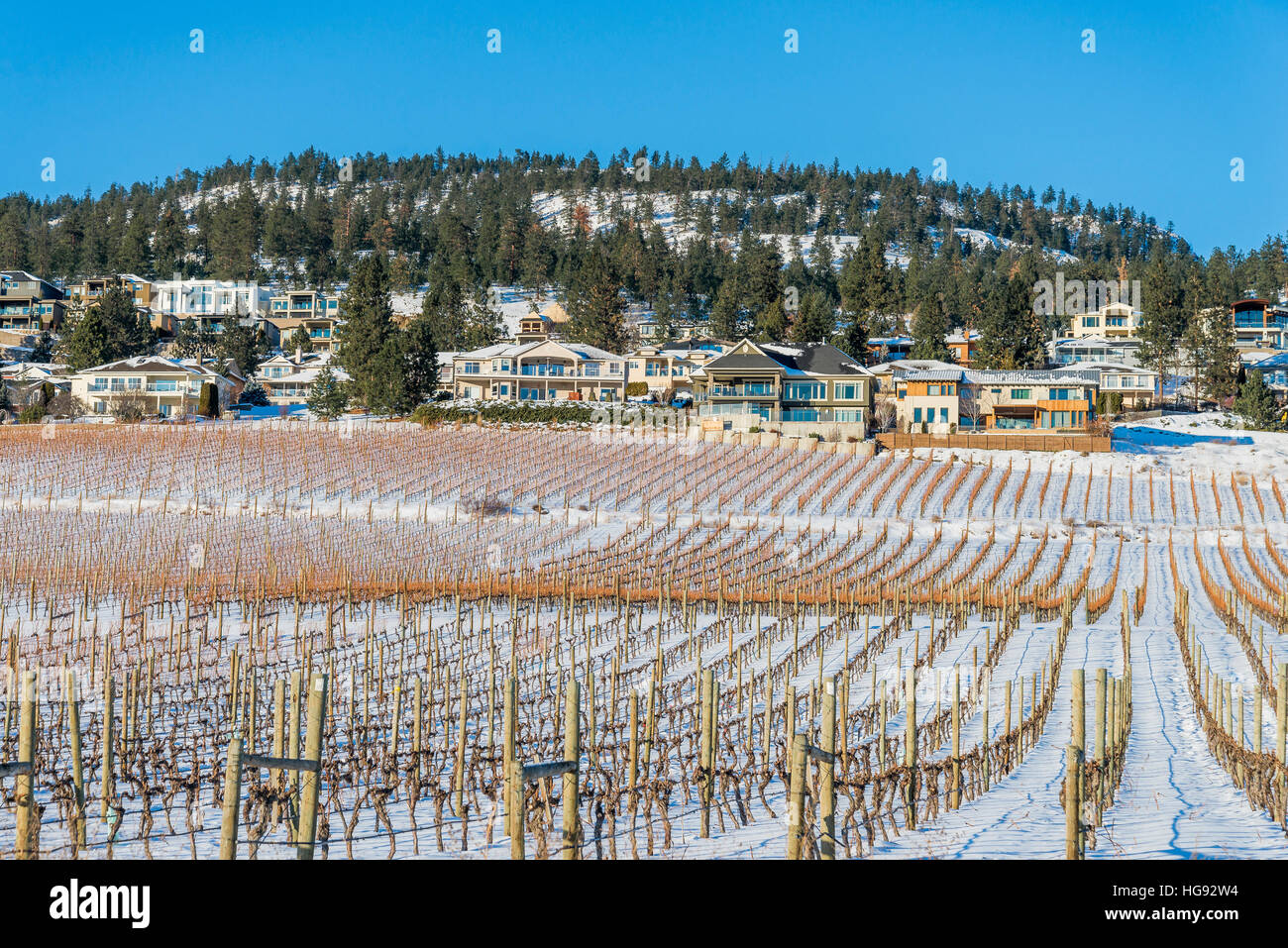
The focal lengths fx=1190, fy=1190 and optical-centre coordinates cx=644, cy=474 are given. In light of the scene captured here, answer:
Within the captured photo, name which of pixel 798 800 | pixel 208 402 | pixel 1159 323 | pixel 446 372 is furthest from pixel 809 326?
pixel 798 800

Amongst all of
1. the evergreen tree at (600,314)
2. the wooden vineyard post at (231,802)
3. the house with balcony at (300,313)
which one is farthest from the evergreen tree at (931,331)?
the wooden vineyard post at (231,802)

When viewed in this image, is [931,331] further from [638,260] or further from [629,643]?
[629,643]

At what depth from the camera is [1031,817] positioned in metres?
11.1

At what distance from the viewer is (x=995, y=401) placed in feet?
212

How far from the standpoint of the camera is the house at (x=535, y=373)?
73375mm

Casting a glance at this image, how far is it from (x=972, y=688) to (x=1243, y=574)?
66.4 ft

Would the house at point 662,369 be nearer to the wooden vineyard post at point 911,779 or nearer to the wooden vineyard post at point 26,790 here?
the wooden vineyard post at point 911,779

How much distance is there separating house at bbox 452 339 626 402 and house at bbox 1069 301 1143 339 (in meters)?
51.8

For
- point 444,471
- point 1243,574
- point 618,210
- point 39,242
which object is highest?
point 618,210

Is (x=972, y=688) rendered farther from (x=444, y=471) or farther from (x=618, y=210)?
(x=618, y=210)

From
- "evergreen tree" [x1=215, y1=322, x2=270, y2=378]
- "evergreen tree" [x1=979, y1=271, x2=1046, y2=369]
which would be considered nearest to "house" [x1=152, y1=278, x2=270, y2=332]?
"evergreen tree" [x1=215, y1=322, x2=270, y2=378]

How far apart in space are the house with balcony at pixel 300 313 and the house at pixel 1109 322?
221ft
